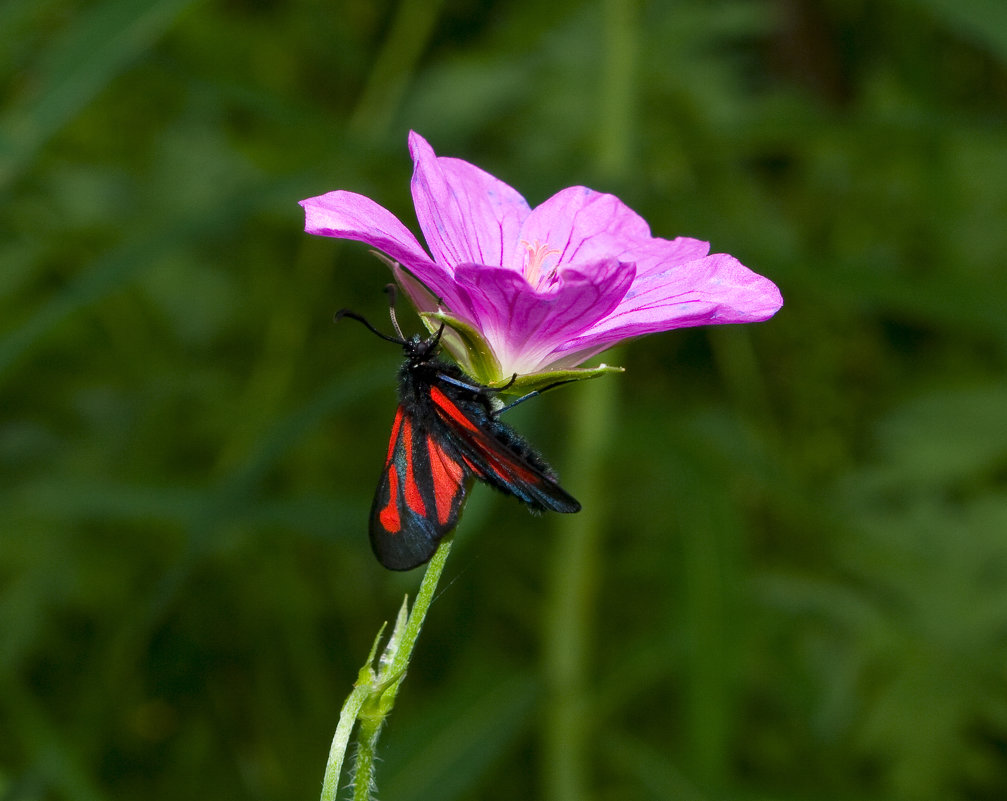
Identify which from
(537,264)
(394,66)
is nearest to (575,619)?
(537,264)

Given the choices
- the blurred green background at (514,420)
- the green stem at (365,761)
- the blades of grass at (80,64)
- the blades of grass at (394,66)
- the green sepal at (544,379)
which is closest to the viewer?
the green stem at (365,761)

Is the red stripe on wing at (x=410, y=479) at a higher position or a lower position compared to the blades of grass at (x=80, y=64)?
lower

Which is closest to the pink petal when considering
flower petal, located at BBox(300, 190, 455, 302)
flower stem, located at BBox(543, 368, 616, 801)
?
flower petal, located at BBox(300, 190, 455, 302)

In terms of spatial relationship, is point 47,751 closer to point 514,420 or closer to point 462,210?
point 514,420

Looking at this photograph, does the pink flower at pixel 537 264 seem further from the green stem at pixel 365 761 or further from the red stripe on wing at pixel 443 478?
the green stem at pixel 365 761

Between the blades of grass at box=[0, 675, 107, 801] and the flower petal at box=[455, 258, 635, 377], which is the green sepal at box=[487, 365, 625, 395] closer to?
the flower petal at box=[455, 258, 635, 377]

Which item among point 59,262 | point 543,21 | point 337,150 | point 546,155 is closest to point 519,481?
point 337,150

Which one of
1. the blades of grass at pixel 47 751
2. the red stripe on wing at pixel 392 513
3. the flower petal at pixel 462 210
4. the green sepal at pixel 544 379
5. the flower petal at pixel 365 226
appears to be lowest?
the blades of grass at pixel 47 751

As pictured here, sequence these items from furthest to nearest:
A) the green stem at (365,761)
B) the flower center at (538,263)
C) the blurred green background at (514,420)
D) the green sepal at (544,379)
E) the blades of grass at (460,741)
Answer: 1. the blurred green background at (514,420)
2. the blades of grass at (460,741)
3. the flower center at (538,263)
4. the green sepal at (544,379)
5. the green stem at (365,761)

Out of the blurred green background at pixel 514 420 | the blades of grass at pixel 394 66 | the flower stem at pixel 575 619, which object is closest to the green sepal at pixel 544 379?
the blurred green background at pixel 514 420
